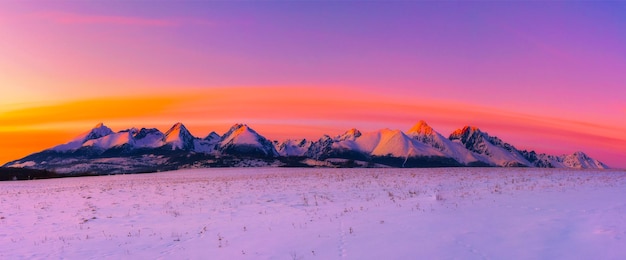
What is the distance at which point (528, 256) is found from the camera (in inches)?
451

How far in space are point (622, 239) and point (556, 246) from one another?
1.94m

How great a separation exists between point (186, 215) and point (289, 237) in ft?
28.5

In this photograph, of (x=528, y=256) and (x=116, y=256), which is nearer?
(x=528, y=256)

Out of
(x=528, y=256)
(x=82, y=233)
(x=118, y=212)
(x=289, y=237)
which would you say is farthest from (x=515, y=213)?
(x=118, y=212)

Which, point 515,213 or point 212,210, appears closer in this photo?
point 515,213

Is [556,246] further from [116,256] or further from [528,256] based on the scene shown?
[116,256]

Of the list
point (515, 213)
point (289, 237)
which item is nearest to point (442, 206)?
point (515, 213)

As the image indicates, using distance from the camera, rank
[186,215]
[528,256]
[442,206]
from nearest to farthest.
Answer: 1. [528,256]
2. [442,206]
3. [186,215]

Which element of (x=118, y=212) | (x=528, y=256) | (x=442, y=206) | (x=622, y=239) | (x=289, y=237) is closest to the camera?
(x=528, y=256)

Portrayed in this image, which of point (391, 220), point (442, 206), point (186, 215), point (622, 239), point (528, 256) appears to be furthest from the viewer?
point (186, 215)

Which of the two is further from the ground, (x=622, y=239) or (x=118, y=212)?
(x=622, y=239)

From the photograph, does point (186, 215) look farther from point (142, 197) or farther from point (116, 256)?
point (142, 197)

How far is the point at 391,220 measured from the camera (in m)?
17.8

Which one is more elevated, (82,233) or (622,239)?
(622,239)
